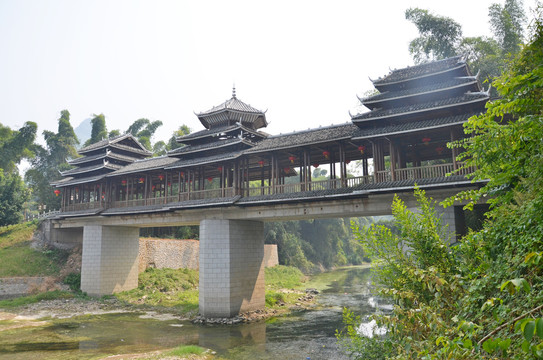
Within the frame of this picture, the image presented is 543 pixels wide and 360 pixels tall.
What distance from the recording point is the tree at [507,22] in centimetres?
2492

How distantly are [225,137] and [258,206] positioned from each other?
14.1ft

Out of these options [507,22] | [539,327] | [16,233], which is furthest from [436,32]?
[16,233]

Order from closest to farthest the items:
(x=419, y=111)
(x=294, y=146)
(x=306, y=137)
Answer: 1. (x=419, y=111)
2. (x=294, y=146)
3. (x=306, y=137)

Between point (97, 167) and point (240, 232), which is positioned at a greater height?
point (97, 167)

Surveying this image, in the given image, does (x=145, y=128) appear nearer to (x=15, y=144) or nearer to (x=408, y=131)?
(x=15, y=144)

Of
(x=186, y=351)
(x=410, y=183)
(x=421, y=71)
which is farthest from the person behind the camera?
(x=421, y=71)

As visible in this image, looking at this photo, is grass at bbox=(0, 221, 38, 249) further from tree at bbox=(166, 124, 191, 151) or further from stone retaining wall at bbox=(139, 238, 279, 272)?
tree at bbox=(166, 124, 191, 151)

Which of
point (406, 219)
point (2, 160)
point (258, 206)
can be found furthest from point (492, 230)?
point (2, 160)

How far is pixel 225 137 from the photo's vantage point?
63.5 feet

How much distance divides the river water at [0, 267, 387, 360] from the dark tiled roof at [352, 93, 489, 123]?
23.0ft

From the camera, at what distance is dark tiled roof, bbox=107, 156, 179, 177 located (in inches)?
830

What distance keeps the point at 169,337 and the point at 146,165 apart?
11.2 meters

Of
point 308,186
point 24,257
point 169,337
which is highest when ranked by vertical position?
point 308,186

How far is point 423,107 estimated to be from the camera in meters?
13.4
